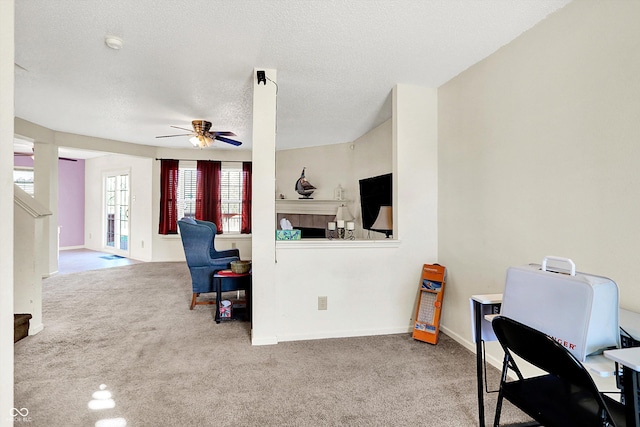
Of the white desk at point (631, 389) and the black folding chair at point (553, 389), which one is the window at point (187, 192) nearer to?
the black folding chair at point (553, 389)

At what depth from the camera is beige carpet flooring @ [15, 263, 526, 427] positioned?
1808mm

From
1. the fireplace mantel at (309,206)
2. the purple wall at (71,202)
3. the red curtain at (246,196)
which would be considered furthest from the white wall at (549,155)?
the purple wall at (71,202)

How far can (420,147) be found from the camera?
312cm

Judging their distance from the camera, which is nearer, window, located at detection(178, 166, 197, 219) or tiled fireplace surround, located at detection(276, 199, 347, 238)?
tiled fireplace surround, located at detection(276, 199, 347, 238)

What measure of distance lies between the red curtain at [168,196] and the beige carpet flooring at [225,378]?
11.0 ft

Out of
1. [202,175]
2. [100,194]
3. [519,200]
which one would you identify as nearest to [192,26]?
[519,200]

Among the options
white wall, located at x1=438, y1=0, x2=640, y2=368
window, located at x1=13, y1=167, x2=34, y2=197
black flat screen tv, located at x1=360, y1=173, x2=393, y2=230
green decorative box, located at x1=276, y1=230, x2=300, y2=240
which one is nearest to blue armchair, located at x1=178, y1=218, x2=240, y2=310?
green decorative box, located at x1=276, y1=230, x2=300, y2=240

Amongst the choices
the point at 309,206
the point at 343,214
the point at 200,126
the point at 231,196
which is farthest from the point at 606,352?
the point at 231,196

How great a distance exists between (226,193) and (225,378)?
17.0 ft

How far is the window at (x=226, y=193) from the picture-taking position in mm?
Answer: 6820

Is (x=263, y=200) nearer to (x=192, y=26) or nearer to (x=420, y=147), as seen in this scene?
(x=192, y=26)

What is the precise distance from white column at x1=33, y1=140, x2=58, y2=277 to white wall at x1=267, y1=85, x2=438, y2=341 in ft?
15.3

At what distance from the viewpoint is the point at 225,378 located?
2.21 meters

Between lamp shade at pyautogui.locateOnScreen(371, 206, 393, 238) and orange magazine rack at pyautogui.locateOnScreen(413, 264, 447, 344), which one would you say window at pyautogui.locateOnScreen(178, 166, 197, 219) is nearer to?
lamp shade at pyautogui.locateOnScreen(371, 206, 393, 238)
